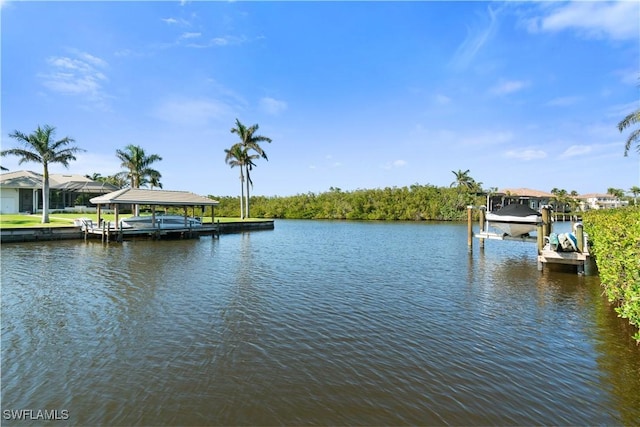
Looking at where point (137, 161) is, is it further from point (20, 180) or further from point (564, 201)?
point (564, 201)

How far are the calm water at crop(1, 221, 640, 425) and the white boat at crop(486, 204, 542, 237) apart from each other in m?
4.39

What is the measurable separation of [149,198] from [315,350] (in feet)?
72.5

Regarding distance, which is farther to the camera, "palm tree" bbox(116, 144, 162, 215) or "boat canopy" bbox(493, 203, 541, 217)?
"palm tree" bbox(116, 144, 162, 215)

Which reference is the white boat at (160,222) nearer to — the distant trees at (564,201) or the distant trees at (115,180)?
the distant trees at (115,180)

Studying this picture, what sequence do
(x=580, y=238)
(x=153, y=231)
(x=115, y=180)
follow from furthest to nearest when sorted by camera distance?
1. (x=115, y=180)
2. (x=153, y=231)
3. (x=580, y=238)

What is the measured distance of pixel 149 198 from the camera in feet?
79.7

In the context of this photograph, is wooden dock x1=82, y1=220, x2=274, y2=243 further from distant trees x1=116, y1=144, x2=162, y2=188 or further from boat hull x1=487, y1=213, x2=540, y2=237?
boat hull x1=487, y1=213, x2=540, y2=237

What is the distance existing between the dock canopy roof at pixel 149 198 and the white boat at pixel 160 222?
1521 millimetres

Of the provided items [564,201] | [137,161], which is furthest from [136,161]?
[564,201]

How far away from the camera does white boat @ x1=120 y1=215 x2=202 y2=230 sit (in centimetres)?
2425

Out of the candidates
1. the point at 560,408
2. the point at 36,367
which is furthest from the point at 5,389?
the point at 560,408

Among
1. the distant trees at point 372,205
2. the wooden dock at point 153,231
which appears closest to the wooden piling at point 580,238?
the wooden dock at point 153,231

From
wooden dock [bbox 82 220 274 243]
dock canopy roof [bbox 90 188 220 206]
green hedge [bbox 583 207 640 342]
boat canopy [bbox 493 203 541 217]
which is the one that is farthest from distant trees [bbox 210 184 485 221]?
green hedge [bbox 583 207 640 342]

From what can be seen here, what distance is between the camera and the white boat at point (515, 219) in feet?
52.3
